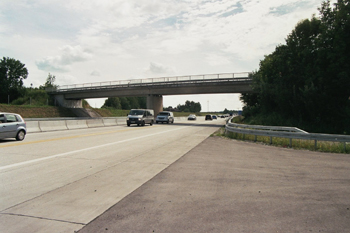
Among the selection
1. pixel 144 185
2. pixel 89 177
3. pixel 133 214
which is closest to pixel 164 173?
pixel 144 185

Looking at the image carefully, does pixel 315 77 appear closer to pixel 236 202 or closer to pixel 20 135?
pixel 20 135

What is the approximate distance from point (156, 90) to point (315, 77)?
28.9 metres

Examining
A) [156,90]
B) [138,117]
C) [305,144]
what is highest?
[156,90]

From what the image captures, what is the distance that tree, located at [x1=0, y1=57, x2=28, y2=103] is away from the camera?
77500 mm

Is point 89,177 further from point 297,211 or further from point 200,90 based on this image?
point 200,90

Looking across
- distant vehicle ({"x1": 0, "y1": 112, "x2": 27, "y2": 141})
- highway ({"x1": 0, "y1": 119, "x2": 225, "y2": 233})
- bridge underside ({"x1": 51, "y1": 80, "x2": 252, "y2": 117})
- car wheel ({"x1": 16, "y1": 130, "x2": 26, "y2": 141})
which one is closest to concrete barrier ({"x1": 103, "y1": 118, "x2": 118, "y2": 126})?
bridge underside ({"x1": 51, "y1": 80, "x2": 252, "y2": 117})

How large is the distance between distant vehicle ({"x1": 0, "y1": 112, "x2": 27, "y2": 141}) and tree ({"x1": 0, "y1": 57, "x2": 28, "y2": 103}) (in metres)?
69.0

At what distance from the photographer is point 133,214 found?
432cm

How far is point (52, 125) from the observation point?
2362 cm

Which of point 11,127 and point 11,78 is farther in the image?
point 11,78

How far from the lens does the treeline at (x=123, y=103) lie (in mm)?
130250

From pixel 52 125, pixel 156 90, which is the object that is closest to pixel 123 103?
pixel 156 90

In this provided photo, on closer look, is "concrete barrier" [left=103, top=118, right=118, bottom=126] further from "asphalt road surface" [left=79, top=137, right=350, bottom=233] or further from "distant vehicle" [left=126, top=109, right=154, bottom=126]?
"asphalt road surface" [left=79, top=137, right=350, bottom=233]

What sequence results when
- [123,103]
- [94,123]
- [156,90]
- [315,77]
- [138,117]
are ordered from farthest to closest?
[123,103] < [156,90] < [138,117] < [94,123] < [315,77]
